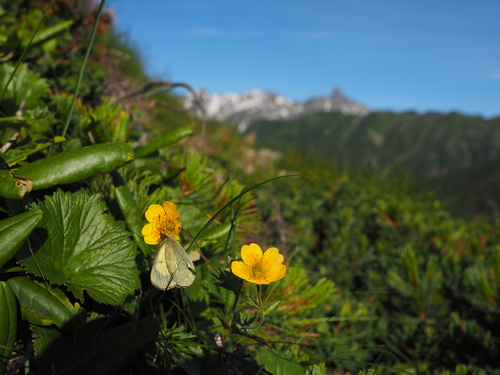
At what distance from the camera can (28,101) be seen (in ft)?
4.13

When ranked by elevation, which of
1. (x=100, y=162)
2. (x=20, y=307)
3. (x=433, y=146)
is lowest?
(x=433, y=146)

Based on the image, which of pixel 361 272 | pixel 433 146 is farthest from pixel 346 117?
pixel 361 272

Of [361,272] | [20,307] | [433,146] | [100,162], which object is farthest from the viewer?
[433,146]

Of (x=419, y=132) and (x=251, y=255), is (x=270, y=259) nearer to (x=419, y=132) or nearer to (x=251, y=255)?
(x=251, y=255)

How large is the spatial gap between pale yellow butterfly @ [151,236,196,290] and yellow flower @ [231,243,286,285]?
100 mm

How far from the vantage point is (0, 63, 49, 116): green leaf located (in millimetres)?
1218

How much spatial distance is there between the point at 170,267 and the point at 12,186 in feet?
1.19

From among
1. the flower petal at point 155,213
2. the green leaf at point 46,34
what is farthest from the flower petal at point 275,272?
the green leaf at point 46,34

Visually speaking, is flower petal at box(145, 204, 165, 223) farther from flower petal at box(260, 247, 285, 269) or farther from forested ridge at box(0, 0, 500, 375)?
flower petal at box(260, 247, 285, 269)

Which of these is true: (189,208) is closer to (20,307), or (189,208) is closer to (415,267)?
(20,307)

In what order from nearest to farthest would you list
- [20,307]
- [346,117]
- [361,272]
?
1. [20,307]
2. [361,272]
3. [346,117]

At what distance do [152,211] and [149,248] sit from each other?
14 cm

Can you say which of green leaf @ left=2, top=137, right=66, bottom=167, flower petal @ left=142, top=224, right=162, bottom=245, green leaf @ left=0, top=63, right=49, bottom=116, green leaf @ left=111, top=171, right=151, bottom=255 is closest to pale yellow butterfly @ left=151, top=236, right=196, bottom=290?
flower petal @ left=142, top=224, right=162, bottom=245

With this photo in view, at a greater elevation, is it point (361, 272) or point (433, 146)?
point (361, 272)
